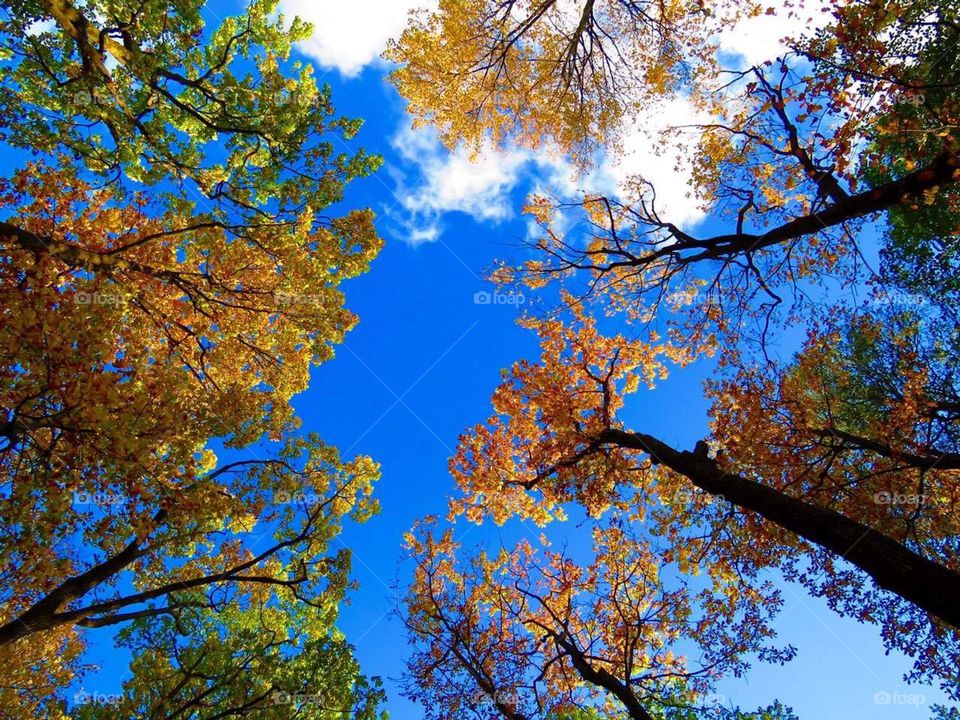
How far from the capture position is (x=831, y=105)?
6.53m

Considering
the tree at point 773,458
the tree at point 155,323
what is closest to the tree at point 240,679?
the tree at point 155,323

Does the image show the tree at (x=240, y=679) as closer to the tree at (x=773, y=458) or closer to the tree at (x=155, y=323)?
the tree at (x=155, y=323)

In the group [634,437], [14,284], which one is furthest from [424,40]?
[634,437]

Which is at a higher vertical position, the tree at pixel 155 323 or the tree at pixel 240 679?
the tree at pixel 155 323

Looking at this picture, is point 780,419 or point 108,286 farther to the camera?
point 780,419

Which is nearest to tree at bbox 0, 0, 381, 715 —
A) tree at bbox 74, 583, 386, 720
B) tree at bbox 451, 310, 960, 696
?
tree at bbox 74, 583, 386, 720

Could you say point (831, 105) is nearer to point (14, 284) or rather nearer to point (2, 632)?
point (14, 284)

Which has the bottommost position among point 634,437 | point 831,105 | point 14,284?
point 634,437

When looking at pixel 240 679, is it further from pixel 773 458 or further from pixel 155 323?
pixel 773 458

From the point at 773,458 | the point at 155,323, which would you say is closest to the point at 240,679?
the point at 155,323

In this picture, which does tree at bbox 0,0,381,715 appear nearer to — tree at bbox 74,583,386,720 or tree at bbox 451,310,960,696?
tree at bbox 74,583,386,720

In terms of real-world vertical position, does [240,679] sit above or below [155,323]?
below

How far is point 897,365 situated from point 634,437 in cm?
847

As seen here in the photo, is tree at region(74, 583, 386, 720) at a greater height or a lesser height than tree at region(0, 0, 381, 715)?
lesser
